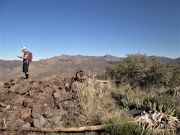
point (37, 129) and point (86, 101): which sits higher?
point (86, 101)

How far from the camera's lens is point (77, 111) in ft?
35.4

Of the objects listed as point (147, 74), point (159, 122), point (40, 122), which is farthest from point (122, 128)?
point (147, 74)

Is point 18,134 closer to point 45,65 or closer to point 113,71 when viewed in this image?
point 113,71

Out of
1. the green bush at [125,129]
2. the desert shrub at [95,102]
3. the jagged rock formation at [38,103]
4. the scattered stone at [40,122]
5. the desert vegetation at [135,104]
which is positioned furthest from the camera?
the jagged rock formation at [38,103]

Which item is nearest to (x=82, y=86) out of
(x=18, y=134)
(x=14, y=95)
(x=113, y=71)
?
(x=14, y=95)

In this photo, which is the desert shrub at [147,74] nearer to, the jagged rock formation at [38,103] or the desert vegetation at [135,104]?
the desert vegetation at [135,104]

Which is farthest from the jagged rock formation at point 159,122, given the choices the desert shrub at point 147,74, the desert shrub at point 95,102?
the desert shrub at point 147,74

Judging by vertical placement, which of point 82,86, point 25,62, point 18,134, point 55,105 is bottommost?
point 18,134

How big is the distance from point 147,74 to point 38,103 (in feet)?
32.9

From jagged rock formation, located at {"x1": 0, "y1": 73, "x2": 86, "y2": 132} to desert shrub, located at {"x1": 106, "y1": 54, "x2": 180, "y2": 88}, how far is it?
6.99 metres

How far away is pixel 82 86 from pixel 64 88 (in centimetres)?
90

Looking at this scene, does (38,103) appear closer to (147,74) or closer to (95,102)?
(95,102)

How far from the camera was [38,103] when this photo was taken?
36.9 feet

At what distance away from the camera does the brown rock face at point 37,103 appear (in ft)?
33.3
